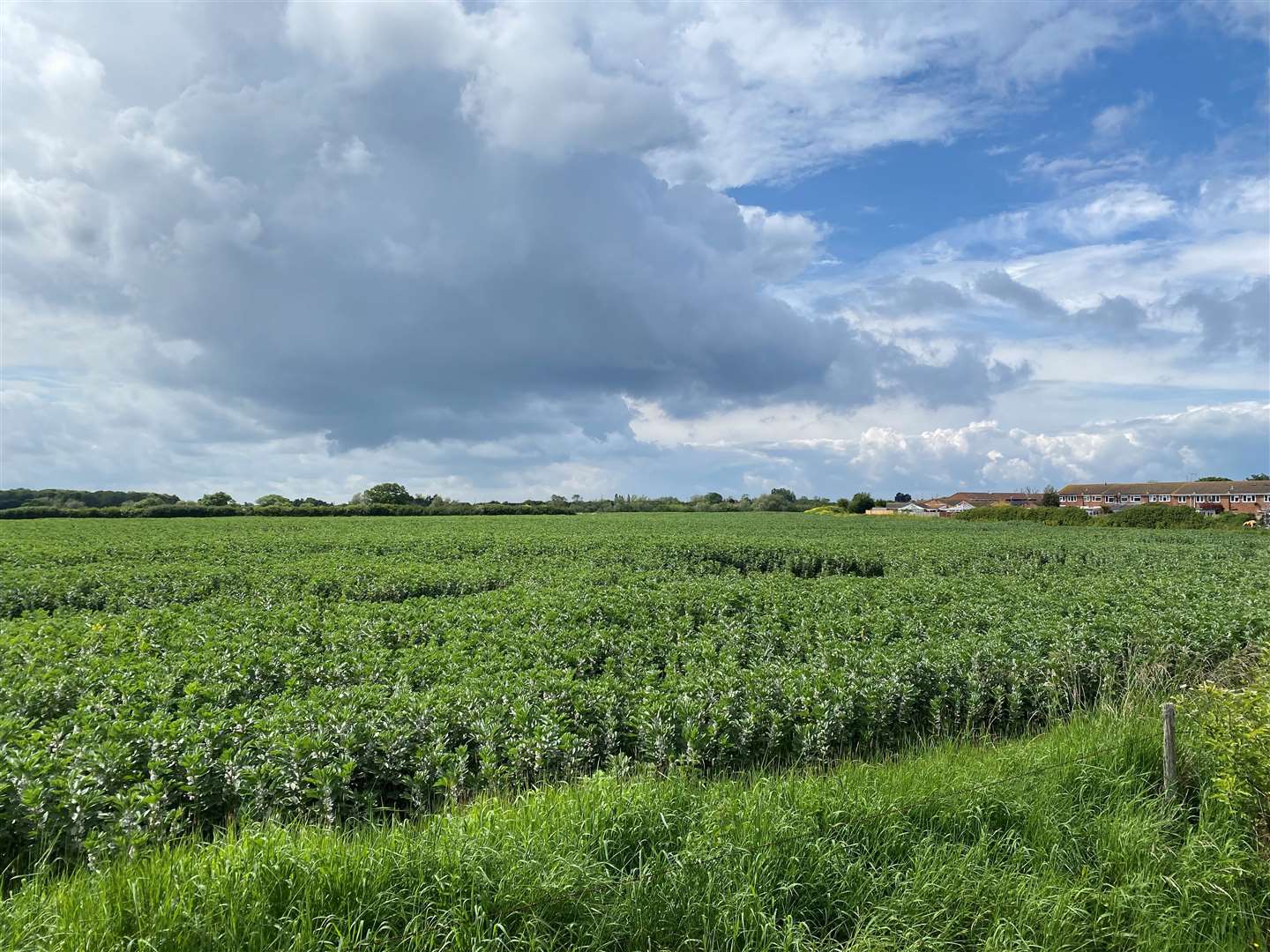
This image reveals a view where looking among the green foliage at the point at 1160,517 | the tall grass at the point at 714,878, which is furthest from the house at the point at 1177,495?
the tall grass at the point at 714,878

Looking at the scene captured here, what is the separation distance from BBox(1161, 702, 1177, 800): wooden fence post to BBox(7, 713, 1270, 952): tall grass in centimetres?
19

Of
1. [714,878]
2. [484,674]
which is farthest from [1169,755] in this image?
[484,674]

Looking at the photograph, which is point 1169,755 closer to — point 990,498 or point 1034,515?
point 1034,515

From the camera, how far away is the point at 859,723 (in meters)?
8.87

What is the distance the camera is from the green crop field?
4512mm

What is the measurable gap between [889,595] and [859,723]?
8.32 metres

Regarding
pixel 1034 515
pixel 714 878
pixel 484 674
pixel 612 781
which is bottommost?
pixel 714 878

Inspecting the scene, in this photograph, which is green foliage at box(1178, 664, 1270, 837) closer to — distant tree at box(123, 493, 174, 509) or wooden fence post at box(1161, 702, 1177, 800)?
wooden fence post at box(1161, 702, 1177, 800)

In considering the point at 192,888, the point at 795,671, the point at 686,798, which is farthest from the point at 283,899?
the point at 795,671

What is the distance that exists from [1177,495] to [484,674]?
468ft

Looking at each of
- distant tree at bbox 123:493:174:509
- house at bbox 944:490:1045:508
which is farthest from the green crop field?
house at bbox 944:490:1045:508

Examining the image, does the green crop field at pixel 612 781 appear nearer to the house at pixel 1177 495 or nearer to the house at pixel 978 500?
the house at pixel 1177 495

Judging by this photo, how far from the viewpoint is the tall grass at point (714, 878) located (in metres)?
4.22

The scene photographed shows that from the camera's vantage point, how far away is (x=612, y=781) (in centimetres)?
628
